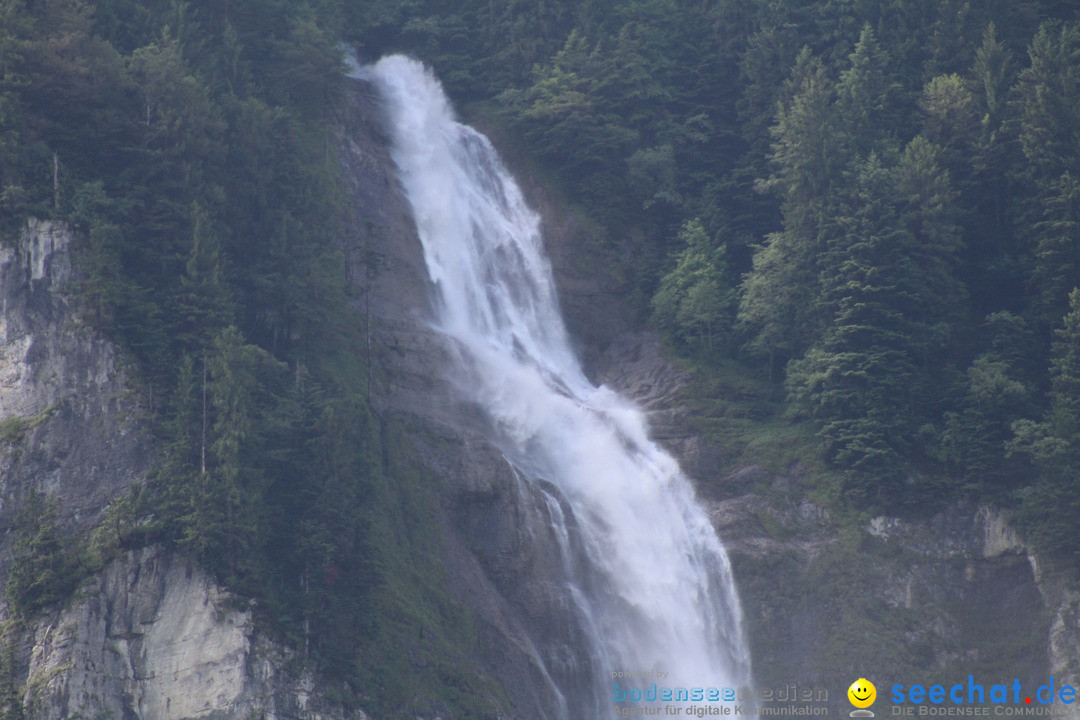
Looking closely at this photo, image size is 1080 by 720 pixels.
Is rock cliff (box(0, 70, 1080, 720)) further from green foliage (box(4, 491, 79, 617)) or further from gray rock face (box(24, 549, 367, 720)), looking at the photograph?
green foliage (box(4, 491, 79, 617))

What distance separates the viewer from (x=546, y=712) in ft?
148

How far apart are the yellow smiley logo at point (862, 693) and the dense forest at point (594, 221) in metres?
6.89

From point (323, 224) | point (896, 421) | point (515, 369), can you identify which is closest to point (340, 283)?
point (323, 224)

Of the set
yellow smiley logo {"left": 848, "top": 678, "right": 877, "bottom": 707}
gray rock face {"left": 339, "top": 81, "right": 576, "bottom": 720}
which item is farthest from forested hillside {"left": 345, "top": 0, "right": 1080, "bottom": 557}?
gray rock face {"left": 339, "top": 81, "right": 576, "bottom": 720}

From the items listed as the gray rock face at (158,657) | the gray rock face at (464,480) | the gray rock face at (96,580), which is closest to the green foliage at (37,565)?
the gray rock face at (96,580)

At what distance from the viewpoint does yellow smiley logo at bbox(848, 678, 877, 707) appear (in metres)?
48.6

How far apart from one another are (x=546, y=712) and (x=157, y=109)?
21663mm

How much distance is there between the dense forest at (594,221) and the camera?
43.3 meters

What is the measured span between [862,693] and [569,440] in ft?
42.0

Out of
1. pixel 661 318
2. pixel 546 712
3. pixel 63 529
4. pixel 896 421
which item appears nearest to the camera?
pixel 63 529

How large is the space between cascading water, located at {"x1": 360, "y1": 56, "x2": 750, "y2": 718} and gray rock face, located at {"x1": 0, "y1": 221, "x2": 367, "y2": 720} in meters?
10.7

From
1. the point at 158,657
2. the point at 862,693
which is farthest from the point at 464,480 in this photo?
the point at 862,693

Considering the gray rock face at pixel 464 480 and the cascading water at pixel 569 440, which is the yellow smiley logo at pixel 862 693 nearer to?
the cascading water at pixel 569 440

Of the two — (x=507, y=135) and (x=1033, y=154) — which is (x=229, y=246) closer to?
(x=507, y=135)
